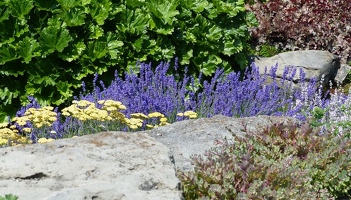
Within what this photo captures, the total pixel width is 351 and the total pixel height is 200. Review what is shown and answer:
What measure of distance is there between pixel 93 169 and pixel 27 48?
3.19 metres

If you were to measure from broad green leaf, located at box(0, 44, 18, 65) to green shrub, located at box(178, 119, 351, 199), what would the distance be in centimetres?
275

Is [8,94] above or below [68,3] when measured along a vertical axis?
below

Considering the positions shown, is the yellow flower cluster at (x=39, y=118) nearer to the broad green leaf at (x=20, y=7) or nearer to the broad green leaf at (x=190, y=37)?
the broad green leaf at (x=20, y=7)

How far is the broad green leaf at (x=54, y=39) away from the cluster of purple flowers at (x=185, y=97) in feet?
1.50

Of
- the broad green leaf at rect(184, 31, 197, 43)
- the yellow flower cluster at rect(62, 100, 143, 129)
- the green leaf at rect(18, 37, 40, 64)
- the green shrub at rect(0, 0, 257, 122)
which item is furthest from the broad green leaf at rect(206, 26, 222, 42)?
the yellow flower cluster at rect(62, 100, 143, 129)

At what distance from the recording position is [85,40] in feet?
21.8

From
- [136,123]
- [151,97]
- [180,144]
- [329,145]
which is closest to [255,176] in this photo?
[329,145]

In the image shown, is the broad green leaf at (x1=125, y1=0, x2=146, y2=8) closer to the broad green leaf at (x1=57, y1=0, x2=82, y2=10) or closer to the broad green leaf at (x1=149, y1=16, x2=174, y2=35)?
the broad green leaf at (x1=149, y1=16, x2=174, y2=35)

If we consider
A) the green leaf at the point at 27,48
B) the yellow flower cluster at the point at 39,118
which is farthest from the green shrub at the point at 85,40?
the yellow flower cluster at the point at 39,118

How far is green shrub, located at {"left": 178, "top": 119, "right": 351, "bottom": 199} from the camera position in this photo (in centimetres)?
344

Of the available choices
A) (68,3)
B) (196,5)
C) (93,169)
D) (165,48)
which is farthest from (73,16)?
(93,169)

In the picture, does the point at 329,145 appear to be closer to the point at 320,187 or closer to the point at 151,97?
the point at 320,187

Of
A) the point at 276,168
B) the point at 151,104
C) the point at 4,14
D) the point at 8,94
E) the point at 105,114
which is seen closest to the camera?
the point at 276,168

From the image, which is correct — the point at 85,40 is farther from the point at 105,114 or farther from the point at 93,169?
the point at 93,169
